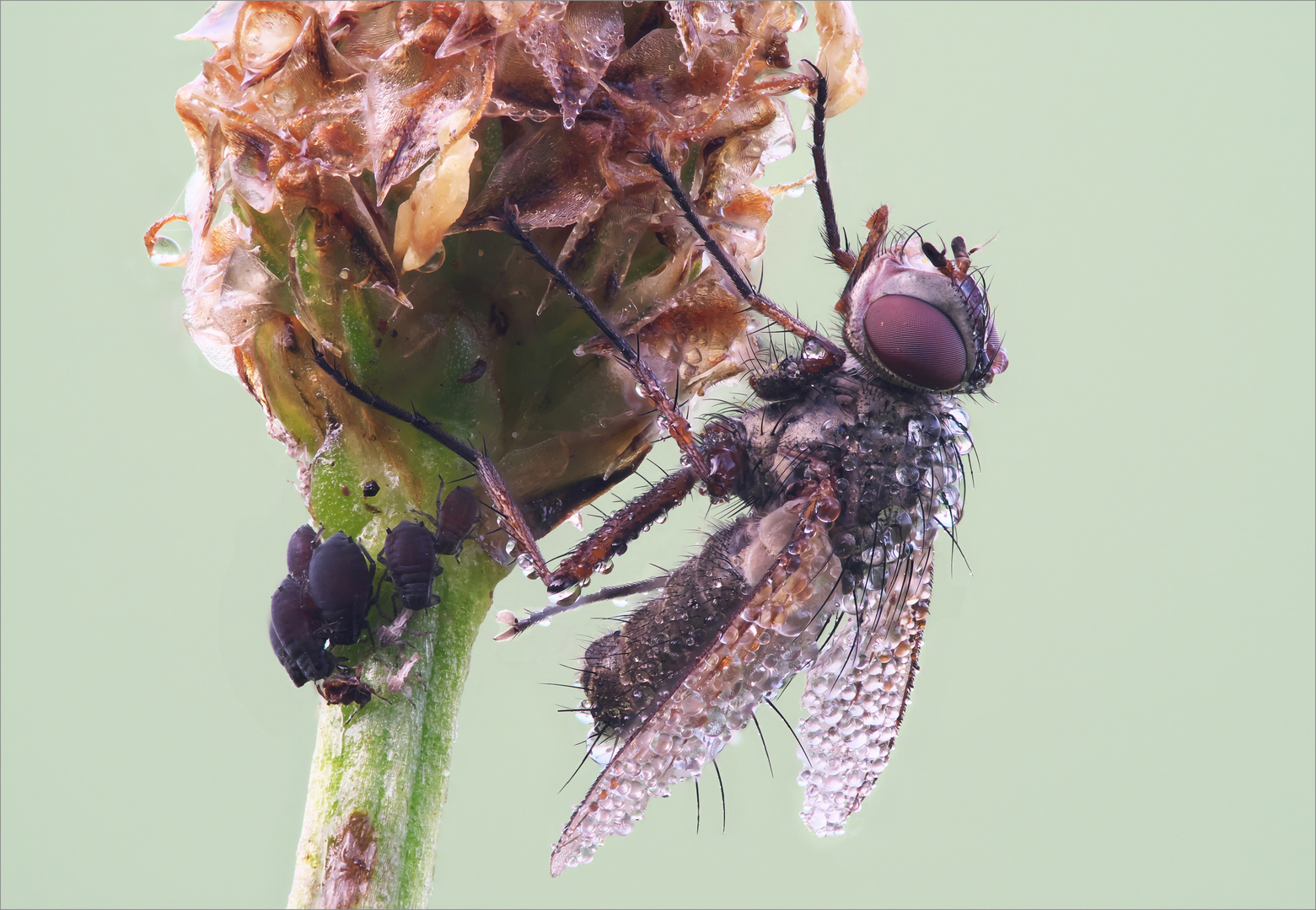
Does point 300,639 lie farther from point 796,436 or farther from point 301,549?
point 796,436

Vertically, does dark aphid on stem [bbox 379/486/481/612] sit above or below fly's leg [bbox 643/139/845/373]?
below

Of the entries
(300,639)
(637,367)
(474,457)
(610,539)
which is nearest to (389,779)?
(300,639)

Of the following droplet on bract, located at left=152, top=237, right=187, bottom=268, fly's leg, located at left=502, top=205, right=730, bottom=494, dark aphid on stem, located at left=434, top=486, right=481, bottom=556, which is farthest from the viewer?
droplet on bract, located at left=152, top=237, right=187, bottom=268

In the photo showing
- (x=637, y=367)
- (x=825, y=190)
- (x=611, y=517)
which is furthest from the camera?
(x=825, y=190)

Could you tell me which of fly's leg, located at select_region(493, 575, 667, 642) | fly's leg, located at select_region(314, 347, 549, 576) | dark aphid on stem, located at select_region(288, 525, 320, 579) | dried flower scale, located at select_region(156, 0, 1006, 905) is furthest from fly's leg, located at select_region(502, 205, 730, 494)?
dark aphid on stem, located at select_region(288, 525, 320, 579)

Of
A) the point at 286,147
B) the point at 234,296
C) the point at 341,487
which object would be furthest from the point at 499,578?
the point at 286,147

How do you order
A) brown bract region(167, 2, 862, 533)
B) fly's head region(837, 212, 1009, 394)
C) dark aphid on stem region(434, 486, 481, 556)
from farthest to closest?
1. fly's head region(837, 212, 1009, 394)
2. dark aphid on stem region(434, 486, 481, 556)
3. brown bract region(167, 2, 862, 533)

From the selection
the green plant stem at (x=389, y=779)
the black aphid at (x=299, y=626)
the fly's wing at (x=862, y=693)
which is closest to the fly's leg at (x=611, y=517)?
the green plant stem at (x=389, y=779)

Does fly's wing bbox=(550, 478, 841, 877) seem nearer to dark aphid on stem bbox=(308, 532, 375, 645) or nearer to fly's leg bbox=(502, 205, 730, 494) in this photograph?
fly's leg bbox=(502, 205, 730, 494)
